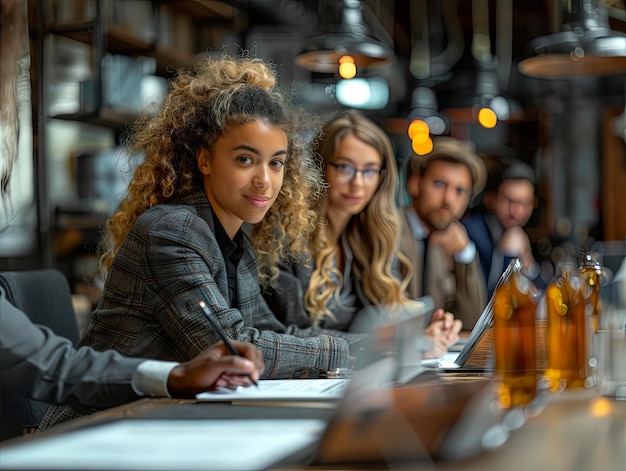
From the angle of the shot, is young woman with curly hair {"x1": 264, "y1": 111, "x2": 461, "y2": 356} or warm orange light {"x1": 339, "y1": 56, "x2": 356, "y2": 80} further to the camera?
warm orange light {"x1": 339, "y1": 56, "x2": 356, "y2": 80}

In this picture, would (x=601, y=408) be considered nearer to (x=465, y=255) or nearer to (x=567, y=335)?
(x=567, y=335)

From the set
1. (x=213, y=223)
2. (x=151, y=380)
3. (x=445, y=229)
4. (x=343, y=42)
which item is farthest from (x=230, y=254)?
(x=445, y=229)

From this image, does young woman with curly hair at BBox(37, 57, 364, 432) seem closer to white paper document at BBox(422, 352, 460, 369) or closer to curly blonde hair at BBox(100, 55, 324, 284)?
curly blonde hair at BBox(100, 55, 324, 284)

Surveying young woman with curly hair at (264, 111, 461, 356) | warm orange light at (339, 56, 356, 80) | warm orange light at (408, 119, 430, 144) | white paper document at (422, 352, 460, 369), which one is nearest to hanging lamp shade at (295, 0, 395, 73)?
warm orange light at (339, 56, 356, 80)

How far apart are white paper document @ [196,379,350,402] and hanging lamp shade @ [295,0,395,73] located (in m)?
2.55

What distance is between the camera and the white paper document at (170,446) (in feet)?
3.63

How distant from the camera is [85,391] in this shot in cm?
167

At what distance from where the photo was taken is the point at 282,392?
1.64 m

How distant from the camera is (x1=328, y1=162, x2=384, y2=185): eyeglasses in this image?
3.18m

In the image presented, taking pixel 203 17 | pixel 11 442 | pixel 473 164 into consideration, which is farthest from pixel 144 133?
pixel 203 17

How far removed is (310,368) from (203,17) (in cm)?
440

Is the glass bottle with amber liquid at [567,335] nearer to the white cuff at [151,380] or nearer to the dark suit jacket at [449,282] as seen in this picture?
the white cuff at [151,380]

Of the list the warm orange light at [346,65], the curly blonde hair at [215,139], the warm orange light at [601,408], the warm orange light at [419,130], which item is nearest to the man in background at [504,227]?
the warm orange light at [346,65]

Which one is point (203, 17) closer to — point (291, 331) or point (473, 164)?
point (473, 164)
